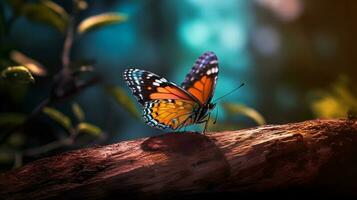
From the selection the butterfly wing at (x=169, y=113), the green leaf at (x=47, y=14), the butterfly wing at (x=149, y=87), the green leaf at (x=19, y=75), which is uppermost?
the green leaf at (x=47, y=14)

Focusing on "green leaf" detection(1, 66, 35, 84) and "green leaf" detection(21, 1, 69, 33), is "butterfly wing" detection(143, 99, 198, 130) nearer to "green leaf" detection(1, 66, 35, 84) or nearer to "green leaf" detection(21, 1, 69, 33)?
"green leaf" detection(1, 66, 35, 84)

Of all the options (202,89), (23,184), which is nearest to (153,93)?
(202,89)

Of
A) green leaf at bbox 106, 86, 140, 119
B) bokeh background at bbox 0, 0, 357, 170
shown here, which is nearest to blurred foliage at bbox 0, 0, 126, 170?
green leaf at bbox 106, 86, 140, 119

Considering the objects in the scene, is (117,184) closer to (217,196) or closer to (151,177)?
(151,177)

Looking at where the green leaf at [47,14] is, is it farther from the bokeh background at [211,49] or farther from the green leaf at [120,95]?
the bokeh background at [211,49]

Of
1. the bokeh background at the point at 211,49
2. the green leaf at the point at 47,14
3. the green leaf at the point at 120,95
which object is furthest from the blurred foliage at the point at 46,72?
the bokeh background at the point at 211,49

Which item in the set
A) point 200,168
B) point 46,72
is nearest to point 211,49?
point 46,72

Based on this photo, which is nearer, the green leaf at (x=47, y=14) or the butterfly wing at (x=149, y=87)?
the butterfly wing at (x=149, y=87)
